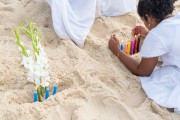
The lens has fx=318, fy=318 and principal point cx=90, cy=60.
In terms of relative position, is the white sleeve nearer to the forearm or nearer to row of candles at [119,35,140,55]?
the forearm

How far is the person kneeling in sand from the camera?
1635 millimetres

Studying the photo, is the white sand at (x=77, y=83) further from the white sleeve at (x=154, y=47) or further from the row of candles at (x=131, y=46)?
the white sleeve at (x=154, y=47)

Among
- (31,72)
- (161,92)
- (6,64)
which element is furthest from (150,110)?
(6,64)

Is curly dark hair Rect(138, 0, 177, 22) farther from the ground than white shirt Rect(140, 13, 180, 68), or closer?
farther from the ground

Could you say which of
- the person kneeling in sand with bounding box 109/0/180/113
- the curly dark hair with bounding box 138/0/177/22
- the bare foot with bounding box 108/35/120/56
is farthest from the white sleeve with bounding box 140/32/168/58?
the bare foot with bounding box 108/35/120/56

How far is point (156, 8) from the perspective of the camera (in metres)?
1.69

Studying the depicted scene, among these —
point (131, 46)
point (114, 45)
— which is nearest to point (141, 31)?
point (131, 46)

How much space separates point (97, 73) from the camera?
1.92 meters

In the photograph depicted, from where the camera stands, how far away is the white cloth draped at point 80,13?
7.16 feet

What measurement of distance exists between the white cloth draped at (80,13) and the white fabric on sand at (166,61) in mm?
618

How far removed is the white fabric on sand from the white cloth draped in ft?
2.03

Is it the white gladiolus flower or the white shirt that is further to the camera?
the white shirt

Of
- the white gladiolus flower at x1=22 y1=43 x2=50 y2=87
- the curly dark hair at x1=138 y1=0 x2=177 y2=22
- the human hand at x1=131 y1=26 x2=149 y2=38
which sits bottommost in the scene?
the human hand at x1=131 y1=26 x2=149 y2=38

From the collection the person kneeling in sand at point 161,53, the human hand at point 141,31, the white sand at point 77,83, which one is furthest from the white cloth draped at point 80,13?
the person kneeling in sand at point 161,53
